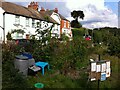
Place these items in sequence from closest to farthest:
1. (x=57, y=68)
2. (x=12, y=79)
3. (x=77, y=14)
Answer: (x=12, y=79) < (x=57, y=68) < (x=77, y=14)

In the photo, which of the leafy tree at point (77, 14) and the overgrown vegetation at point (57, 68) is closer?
the overgrown vegetation at point (57, 68)

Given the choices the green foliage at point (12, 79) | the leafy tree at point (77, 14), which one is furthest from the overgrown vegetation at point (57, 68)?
the leafy tree at point (77, 14)

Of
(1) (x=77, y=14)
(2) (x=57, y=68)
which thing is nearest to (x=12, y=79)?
(2) (x=57, y=68)

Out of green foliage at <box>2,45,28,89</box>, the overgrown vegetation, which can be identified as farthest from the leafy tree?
Result: green foliage at <box>2,45,28,89</box>

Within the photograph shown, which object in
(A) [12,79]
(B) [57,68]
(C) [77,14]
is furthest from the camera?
(C) [77,14]

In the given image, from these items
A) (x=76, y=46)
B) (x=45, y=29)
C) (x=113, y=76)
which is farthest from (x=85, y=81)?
(x=45, y=29)

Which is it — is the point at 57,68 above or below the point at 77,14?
below

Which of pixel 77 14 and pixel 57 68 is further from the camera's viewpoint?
pixel 77 14

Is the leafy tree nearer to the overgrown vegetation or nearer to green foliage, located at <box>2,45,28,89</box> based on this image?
the overgrown vegetation

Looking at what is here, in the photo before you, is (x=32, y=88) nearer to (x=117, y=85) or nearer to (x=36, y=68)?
(x=36, y=68)

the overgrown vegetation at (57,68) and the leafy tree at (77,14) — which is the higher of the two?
the leafy tree at (77,14)

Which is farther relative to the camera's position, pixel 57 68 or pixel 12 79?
pixel 57 68

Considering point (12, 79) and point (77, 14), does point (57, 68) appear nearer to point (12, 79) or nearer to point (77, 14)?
point (12, 79)

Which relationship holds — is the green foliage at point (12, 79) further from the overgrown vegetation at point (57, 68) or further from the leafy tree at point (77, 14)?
the leafy tree at point (77, 14)
